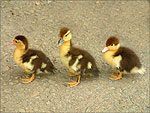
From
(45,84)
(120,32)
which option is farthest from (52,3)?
(45,84)

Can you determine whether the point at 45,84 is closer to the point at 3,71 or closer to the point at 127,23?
the point at 3,71

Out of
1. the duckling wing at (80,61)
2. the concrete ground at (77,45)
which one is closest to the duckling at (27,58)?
the concrete ground at (77,45)

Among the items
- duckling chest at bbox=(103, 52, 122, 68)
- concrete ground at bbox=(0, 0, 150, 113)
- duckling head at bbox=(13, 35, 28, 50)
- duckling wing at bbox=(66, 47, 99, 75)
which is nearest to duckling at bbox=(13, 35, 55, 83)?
duckling head at bbox=(13, 35, 28, 50)

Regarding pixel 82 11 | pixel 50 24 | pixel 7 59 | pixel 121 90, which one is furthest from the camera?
pixel 82 11

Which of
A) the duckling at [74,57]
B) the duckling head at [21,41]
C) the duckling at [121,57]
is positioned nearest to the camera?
the duckling head at [21,41]

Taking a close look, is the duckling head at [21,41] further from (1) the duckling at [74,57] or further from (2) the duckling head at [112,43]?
(2) the duckling head at [112,43]

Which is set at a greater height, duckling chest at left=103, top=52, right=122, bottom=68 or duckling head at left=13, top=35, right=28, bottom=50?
duckling head at left=13, top=35, right=28, bottom=50

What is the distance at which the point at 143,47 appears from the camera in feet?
14.4

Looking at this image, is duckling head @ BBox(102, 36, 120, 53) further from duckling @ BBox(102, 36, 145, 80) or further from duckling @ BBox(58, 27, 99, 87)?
duckling @ BBox(58, 27, 99, 87)

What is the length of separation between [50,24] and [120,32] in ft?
4.00

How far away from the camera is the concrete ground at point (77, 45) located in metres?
3.23

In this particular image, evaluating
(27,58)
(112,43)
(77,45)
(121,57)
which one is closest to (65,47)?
(27,58)

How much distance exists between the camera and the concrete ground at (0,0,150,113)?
3.23m

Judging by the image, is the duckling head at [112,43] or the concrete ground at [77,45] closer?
the concrete ground at [77,45]
